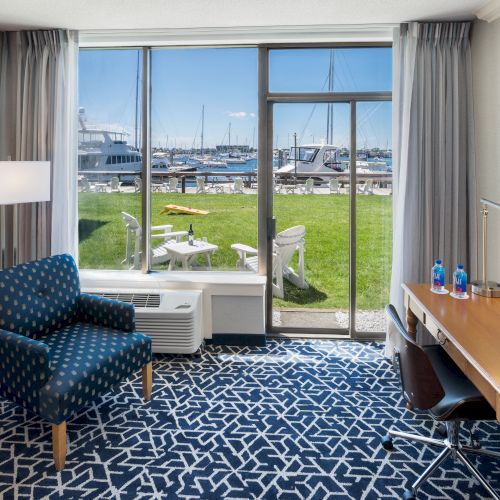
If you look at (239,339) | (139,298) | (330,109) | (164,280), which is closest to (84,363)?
(139,298)

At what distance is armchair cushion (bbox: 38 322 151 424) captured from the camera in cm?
229

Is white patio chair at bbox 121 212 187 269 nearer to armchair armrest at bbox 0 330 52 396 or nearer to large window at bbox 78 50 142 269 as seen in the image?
large window at bbox 78 50 142 269

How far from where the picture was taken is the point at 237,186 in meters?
4.07

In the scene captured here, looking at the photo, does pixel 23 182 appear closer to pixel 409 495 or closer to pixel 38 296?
pixel 38 296

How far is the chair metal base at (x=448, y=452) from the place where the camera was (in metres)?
2.04

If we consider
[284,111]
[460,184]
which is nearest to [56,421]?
[284,111]

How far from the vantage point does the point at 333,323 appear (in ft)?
13.6

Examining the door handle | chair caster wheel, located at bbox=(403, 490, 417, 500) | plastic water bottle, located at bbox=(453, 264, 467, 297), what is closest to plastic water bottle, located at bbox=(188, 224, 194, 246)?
the door handle

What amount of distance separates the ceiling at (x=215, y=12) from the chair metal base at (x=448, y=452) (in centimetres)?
275

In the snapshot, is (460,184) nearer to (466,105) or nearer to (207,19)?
(466,105)

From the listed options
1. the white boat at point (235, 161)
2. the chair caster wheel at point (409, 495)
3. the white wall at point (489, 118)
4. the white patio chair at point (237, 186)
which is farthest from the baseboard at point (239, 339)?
the chair caster wheel at point (409, 495)

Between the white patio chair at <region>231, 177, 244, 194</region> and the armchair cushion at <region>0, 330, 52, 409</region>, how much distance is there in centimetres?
221

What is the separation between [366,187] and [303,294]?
1.09m

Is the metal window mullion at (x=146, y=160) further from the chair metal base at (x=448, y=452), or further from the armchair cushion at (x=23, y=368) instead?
the chair metal base at (x=448, y=452)
